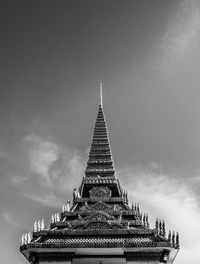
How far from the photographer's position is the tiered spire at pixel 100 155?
46.0 m

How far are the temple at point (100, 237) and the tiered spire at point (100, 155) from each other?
3.37 metres

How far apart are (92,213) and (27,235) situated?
16.4ft

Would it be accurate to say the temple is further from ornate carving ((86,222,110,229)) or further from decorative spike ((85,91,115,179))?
decorative spike ((85,91,115,179))

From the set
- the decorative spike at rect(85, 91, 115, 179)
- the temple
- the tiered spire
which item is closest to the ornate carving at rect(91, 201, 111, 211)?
the temple

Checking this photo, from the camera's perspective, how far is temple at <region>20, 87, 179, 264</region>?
38375 mm

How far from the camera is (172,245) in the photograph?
37906mm

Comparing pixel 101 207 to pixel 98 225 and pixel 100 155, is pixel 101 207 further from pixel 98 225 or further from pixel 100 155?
pixel 100 155

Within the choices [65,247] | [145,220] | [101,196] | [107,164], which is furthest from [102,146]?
[65,247]

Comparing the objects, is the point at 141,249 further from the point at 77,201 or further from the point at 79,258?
the point at 77,201

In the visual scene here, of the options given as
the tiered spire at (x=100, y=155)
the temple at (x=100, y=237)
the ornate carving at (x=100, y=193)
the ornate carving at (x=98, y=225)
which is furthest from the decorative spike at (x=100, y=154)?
the ornate carving at (x=98, y=225)

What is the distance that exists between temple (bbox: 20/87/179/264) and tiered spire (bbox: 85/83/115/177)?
133 inches

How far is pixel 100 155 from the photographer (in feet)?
156

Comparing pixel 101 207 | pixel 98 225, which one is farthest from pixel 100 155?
pixel 98 225

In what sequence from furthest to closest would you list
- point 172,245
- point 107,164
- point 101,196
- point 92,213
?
1. point 107,164
2. point 101,196
3. point 92,213
4. point 172,245
